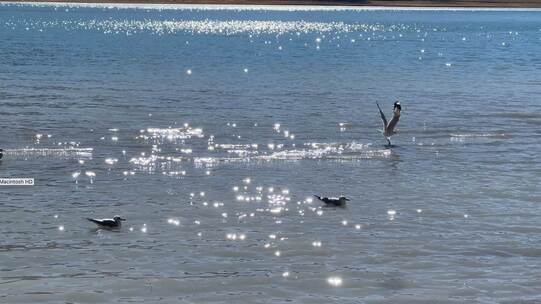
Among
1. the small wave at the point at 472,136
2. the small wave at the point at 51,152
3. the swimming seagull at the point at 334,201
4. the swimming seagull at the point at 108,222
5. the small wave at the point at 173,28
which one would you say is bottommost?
the swimming seagull at the point at 108,222

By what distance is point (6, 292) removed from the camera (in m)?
17.1

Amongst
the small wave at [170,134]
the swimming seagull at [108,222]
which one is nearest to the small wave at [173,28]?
the small wave at [170,134]

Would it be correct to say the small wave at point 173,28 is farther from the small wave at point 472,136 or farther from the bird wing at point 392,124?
the bird wing at point 392,124

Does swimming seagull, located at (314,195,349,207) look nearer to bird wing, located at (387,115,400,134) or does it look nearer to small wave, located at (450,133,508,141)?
bird wing, located at (387,115,400,134)

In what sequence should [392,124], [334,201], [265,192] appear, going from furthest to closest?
1. [392,124]
2. [265,192]
3. [334,201]

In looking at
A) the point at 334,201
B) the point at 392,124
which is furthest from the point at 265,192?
the point at 392,124

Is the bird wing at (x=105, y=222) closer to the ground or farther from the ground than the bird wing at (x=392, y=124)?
closer to the ground

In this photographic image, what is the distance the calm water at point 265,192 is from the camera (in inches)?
711

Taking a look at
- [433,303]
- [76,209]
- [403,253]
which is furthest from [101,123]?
[433,303]

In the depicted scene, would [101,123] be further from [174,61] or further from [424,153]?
[174,61]

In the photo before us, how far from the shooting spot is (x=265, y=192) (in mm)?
25828

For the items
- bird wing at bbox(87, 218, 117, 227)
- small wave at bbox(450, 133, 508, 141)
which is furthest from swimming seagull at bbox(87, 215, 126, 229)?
small wave at bbox(450, 133, 508, 141)

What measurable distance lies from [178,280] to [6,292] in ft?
9.67

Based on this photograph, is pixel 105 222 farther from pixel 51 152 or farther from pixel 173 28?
pixel 173 28
